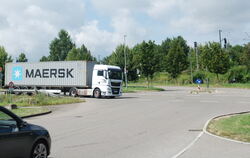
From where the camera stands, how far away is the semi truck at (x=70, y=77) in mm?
32250

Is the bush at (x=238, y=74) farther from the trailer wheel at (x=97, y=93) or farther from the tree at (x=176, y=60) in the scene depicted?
the trailer wheel at (x=97, y=93)

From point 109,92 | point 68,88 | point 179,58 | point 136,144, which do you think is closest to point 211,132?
point 136,144

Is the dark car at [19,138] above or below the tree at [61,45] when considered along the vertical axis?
below

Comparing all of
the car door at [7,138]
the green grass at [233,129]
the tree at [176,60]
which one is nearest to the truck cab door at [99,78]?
the green grass at [233,129]

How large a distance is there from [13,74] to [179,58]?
104ft

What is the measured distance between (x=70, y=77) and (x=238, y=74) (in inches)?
1683

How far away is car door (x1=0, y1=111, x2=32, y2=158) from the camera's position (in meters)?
5.43

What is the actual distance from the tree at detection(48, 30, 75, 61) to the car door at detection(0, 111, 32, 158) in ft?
327

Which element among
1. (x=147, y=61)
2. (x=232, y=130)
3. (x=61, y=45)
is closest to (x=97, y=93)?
(x=147, y=61)

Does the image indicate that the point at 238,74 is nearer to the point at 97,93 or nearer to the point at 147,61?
the point at 147,61

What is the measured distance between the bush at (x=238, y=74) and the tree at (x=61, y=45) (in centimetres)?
5347

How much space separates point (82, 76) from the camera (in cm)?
3356

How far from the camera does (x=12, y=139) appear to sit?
5.61m

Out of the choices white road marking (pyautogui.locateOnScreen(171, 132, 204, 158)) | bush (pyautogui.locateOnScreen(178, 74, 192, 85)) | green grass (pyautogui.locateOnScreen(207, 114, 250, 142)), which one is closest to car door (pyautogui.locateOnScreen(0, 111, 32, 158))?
white road marking (pyautogui.locateOnScreen(171, 132, 204, 158))
